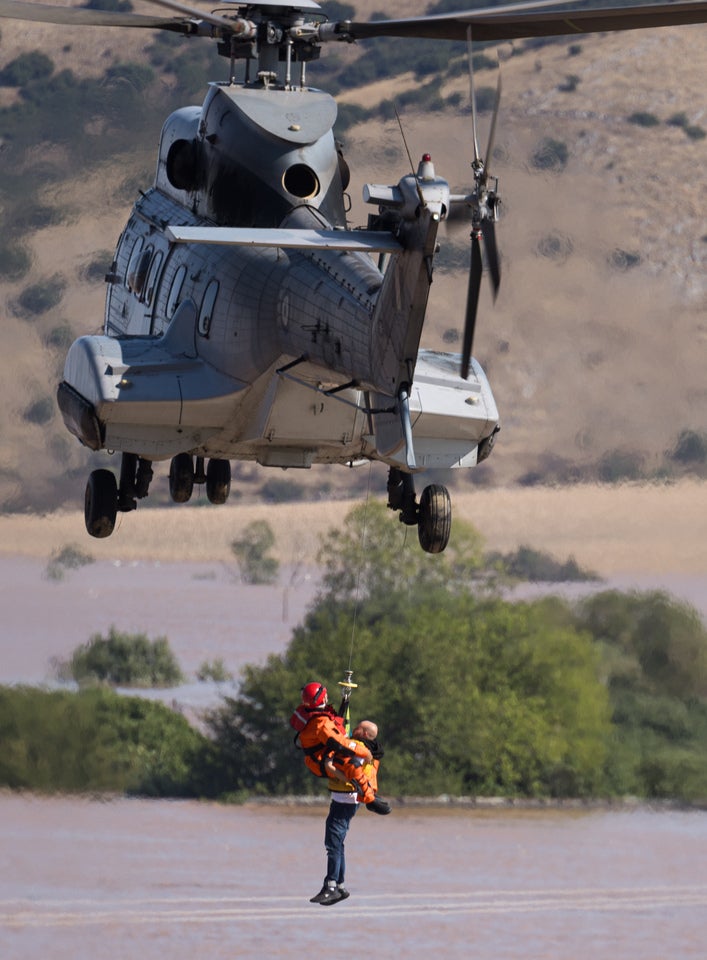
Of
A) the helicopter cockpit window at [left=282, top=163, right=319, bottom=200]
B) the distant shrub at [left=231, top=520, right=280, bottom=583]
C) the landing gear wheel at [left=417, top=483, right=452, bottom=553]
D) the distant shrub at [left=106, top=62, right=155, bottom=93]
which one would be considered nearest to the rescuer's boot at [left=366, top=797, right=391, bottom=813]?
the landing gear wheel at [left=417, top=483, right=452, bottom=553]

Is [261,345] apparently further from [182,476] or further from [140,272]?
[140,272]

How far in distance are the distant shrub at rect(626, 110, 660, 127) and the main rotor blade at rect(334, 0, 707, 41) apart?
74.1m

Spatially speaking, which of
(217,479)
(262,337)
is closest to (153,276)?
(217,479)

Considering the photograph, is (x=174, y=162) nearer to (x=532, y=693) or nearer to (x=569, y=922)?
(x=532, y=693)

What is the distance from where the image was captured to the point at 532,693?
97.6m

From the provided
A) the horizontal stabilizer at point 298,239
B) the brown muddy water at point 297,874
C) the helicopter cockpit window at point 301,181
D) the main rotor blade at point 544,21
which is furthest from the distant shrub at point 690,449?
the horizontal stabilizer at point 298,239

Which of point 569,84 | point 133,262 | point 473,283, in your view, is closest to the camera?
point 473,283

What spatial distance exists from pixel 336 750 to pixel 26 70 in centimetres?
5694

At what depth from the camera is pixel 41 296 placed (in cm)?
6950

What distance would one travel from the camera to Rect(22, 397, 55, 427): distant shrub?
72.8 metres

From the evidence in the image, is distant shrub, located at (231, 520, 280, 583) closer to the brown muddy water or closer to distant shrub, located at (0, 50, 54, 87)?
the brown muddy water

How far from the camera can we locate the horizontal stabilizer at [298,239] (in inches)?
904

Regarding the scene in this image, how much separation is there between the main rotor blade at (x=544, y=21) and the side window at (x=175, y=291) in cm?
588

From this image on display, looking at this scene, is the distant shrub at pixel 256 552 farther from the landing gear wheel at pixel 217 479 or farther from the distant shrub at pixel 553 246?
the landing gear wheel at pixel 217 479
